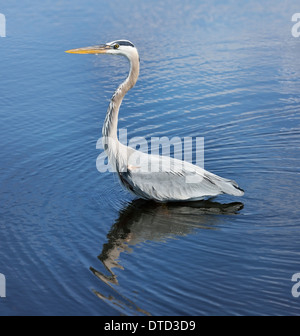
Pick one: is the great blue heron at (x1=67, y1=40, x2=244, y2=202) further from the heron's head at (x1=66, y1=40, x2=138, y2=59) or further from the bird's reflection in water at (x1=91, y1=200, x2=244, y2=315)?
the bird's reflection in water at (x1=91, y1=200, x2=244, y2=315)

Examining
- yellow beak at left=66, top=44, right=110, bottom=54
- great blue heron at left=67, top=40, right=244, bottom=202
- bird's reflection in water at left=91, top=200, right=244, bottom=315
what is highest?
yellow beak at left=66, top=44, right=110, bottom=54

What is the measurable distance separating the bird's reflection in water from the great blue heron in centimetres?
16

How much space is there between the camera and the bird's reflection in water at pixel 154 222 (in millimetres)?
7586

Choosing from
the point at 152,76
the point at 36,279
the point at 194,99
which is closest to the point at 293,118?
the point at 194,99

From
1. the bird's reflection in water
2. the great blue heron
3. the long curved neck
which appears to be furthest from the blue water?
the long curved neck

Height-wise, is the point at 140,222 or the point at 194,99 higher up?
the point at 194,99

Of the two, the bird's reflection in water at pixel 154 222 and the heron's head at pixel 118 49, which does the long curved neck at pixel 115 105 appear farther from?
the bird's reflection in water at pixel 154 222

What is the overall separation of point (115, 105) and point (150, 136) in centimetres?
204

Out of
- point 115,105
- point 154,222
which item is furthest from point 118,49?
point 154,222

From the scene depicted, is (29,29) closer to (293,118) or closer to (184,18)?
(184,18)

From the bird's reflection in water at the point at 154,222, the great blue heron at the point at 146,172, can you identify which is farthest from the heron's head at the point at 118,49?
the bird's reflection in water at the point at 154,222

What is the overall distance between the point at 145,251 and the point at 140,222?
884 millimetres

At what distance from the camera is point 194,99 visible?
40.1 ft

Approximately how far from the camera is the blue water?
6637mm
